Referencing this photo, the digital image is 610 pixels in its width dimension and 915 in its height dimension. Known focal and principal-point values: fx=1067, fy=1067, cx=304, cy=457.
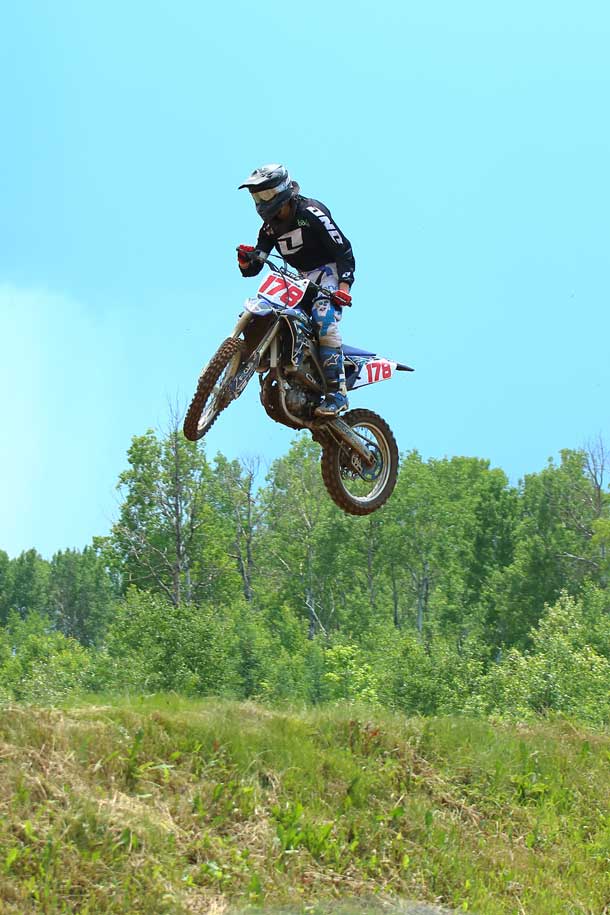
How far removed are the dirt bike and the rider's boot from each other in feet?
0.23

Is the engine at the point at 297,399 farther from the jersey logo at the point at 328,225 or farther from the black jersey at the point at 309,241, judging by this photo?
the jersey logo at the point at 328,225

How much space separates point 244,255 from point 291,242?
19.5 inches

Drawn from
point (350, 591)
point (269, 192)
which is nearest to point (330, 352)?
point (269, 192)

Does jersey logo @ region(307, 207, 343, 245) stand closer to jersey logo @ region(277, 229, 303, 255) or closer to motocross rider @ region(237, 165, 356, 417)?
motocross rider @ region(237, 165, 356, 417)

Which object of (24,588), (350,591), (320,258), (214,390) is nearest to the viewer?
(214,390)

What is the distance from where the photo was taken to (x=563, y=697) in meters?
38.0

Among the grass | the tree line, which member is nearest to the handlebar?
the grass

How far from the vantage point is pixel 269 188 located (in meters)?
9.25

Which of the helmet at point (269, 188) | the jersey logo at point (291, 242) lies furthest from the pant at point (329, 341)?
the helmet at point (269, 188)

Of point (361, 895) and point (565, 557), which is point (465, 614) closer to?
point (565, 557)

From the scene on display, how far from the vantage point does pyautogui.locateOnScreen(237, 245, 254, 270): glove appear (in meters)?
9.52

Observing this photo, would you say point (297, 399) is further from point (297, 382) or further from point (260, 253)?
point (260, 253)

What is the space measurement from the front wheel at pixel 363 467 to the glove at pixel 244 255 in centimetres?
173

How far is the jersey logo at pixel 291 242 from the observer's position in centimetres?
971
